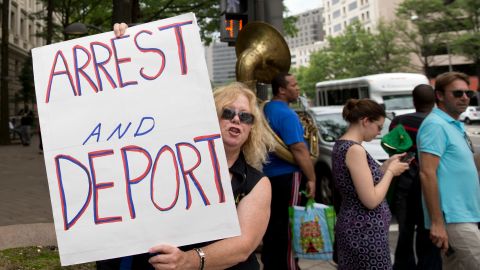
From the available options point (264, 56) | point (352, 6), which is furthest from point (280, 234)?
point (352, 6)

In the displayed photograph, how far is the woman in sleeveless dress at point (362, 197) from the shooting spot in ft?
7.98

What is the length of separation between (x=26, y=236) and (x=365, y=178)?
12.1 ft

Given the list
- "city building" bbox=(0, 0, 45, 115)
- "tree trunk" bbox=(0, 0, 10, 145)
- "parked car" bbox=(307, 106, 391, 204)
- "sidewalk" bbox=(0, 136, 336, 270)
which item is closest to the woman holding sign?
"sidewalk" bbox=(0, 136, 336, 270)

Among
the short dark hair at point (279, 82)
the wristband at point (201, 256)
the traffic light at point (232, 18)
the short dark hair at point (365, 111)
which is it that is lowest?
the wristband at point (201, 256)

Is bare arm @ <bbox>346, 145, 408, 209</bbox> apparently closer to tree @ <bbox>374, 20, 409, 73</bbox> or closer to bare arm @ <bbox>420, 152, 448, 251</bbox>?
bare arm @ <bbox>420, 152, 448, 251</bbox>

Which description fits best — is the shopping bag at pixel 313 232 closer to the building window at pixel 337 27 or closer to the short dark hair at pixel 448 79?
the short dark hair at pixel 448 79

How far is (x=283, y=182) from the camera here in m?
3.54

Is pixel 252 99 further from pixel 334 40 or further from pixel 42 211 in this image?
pixel 334 40

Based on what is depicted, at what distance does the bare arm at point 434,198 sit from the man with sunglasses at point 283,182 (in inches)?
39.8

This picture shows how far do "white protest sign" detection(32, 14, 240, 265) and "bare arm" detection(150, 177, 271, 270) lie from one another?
52 mm

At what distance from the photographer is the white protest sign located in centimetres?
141

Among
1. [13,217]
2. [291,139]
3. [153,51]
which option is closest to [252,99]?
[153,51]

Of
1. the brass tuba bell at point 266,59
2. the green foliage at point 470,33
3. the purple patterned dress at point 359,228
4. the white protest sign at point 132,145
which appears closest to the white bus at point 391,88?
the brass tuba bell at point 266,59

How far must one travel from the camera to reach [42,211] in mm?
5848
